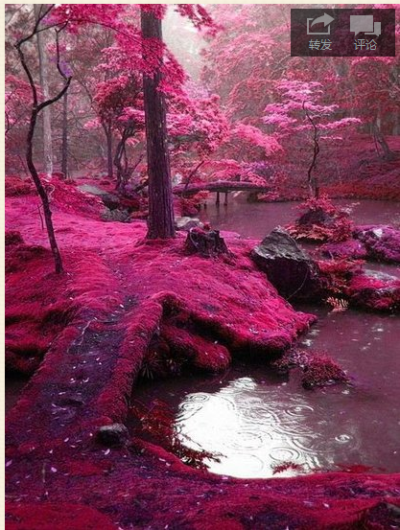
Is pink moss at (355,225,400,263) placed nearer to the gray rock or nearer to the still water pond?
the gray rock

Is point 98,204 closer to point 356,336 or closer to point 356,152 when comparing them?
point 356,336

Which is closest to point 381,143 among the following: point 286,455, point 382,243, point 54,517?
point 382,243

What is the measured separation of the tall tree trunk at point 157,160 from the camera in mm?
8883

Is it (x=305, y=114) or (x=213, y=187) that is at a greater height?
(x=305, y=114)

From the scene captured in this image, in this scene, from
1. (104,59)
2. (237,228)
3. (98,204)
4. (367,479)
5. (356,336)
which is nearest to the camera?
(367,479)

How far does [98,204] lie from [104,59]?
842cm

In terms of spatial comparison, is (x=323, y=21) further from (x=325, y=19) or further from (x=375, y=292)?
(x=375, y=292)

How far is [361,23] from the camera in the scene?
45.4 feet

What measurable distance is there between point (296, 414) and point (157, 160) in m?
5.70

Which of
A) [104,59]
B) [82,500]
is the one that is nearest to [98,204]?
[104,59]

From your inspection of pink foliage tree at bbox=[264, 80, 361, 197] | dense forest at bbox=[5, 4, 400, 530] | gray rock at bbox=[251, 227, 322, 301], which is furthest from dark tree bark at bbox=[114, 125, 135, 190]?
gray rock at bbox=[251, 227, 322, 301]

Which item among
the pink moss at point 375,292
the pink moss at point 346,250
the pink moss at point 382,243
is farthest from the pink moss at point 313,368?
the pink moss at point 382,243

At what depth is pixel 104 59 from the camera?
20359mm

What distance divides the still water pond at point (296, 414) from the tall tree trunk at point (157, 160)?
12.6 feet
